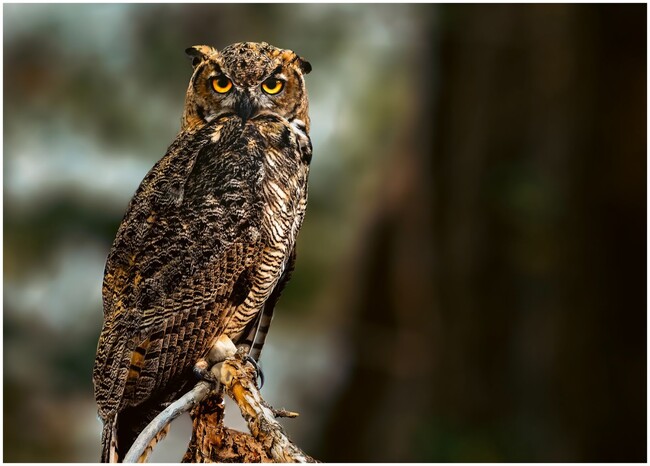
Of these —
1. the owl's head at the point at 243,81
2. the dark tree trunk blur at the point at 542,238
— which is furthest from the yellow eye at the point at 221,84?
the dark tree trunk blur at the point at 542,238

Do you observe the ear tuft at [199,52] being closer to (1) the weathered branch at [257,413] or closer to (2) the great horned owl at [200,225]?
(2) the great horned owl at [200,225]

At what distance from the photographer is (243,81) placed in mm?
1253

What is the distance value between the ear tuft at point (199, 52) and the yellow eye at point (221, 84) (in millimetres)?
36

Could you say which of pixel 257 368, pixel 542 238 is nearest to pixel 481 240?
pixel 542 238

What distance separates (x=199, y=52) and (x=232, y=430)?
0.60 meters

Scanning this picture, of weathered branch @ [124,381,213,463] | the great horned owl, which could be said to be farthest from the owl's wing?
weathered branch @ [124,381,213,463]

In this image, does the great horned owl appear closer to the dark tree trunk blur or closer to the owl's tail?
the owl's tail

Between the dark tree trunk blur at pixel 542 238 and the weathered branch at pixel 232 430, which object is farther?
the dark tree trunk blur at pixel 542 238

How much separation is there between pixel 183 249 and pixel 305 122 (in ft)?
0.93

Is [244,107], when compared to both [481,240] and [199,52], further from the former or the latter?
[481,240]

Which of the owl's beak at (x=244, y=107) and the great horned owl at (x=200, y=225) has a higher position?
the owl's beak at (x=244, y=107)

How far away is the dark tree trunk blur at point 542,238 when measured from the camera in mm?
3582

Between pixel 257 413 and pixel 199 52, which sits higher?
pixel 199 52

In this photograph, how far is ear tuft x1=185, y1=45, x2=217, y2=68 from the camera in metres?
1.26
